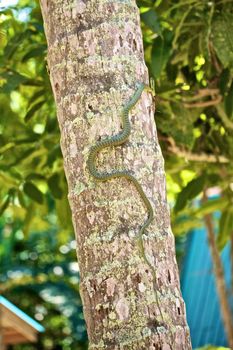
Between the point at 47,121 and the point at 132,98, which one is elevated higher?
the point at 47,121

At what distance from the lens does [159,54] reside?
4.54 meters

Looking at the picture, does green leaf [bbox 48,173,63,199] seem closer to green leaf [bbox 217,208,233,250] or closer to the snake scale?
green leaf [bbox 217,208,233,250]

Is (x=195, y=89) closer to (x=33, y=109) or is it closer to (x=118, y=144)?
(x=33, y=109)

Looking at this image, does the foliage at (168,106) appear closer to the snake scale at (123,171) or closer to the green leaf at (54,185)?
the green leaf at (54,185)

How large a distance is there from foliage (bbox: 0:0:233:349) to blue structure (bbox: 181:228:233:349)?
5.53m

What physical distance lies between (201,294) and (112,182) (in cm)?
962

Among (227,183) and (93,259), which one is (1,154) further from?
(93,259)

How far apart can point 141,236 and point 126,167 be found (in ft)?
0.67

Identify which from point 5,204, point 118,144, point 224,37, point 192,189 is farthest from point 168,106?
point 118,144

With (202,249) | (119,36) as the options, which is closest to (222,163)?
(119,36)

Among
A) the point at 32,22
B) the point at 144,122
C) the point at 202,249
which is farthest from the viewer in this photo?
the point at 202,249

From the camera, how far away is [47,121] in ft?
17.0

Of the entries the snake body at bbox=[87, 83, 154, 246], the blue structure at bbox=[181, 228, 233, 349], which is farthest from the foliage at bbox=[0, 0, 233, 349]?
the blue structure at bbox=[181, 228, 233, 349]

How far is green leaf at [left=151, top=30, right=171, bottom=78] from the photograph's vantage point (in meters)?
4.50
